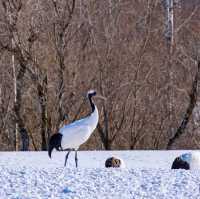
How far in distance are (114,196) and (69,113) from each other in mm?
10954

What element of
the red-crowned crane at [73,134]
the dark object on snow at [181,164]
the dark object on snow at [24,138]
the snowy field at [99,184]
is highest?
the snowy field at [99,184]

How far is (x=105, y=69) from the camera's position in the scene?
16297 mm

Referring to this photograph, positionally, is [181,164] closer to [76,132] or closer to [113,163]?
[113,163]

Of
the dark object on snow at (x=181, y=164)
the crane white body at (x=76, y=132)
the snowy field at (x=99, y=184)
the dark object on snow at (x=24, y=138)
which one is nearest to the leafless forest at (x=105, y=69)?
the dark object on snow at (x=24, y=138)

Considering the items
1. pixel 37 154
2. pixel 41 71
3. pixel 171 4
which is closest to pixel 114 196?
pixel 37 154

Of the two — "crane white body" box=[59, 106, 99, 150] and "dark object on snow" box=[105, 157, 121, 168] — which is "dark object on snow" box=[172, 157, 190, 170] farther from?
"crane white body" box=[59, 106, 99, 150]

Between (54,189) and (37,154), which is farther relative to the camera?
(37,154)

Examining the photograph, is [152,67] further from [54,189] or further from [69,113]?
[54,189]

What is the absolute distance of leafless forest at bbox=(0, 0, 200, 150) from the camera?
1598cm

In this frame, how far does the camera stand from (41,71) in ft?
52.4

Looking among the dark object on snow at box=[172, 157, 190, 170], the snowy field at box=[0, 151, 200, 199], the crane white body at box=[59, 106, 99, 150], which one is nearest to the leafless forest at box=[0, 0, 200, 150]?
the crane white body at box=[59, 106, 99, 150]

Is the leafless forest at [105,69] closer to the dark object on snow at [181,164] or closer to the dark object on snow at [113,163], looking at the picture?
the dark object on snow at [113,163]

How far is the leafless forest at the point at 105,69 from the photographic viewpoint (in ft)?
52.4

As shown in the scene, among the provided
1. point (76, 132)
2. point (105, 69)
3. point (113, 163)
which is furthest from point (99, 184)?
point (105, 69)
